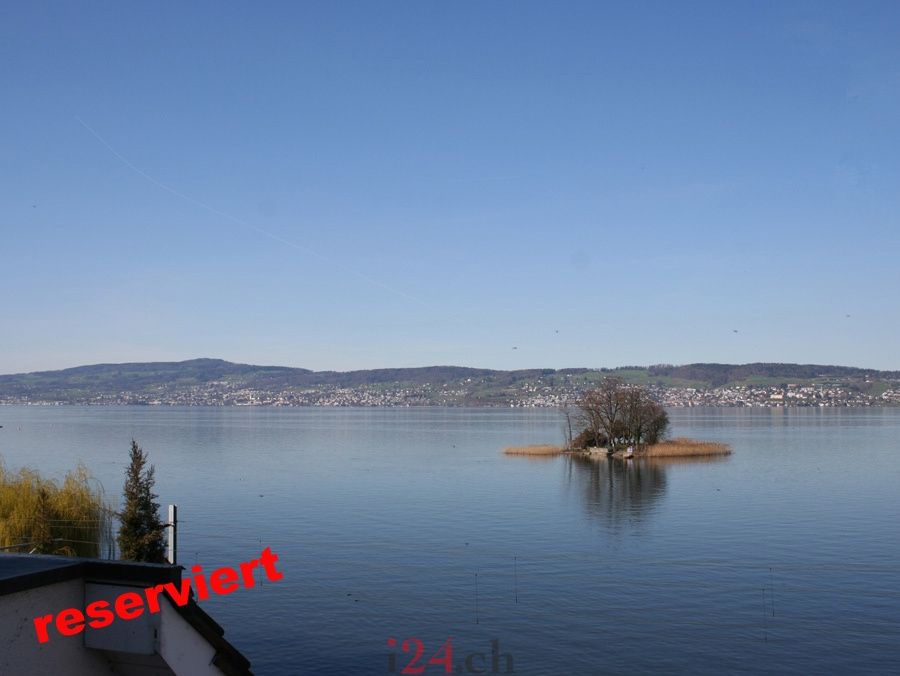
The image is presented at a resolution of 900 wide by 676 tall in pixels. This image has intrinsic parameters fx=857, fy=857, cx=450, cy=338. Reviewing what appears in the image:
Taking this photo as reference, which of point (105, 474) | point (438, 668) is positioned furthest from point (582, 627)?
point (105, 474)

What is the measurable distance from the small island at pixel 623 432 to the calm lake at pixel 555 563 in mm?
14340

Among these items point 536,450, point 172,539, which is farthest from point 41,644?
point 536,450

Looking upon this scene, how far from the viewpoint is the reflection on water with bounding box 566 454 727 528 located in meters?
54.8

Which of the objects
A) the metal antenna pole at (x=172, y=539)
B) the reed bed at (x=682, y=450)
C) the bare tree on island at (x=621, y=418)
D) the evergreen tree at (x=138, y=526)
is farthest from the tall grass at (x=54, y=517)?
the bare tree on island at (x=621, y=418)

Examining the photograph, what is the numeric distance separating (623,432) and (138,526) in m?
80.1

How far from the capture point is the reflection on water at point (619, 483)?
5475cm

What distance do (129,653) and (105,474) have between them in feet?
217

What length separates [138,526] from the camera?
91.6 ft

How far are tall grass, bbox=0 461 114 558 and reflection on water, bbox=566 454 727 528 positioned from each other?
28.1 metres

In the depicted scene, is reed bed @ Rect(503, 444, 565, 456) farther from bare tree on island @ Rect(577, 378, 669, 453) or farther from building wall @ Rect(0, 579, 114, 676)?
building wall @ Rect(0, 579, 114, 676)

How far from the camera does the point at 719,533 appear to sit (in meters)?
45.8

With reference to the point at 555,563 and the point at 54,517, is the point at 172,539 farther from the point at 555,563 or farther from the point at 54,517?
the point at 555,563

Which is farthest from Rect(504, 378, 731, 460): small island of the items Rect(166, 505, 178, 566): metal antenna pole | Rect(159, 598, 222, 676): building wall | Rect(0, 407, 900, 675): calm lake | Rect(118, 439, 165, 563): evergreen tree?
Rect(159, 598, 222, 676): building wall

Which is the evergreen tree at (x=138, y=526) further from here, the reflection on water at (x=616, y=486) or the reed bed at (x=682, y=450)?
the reed bed at (x=682, y=450)
